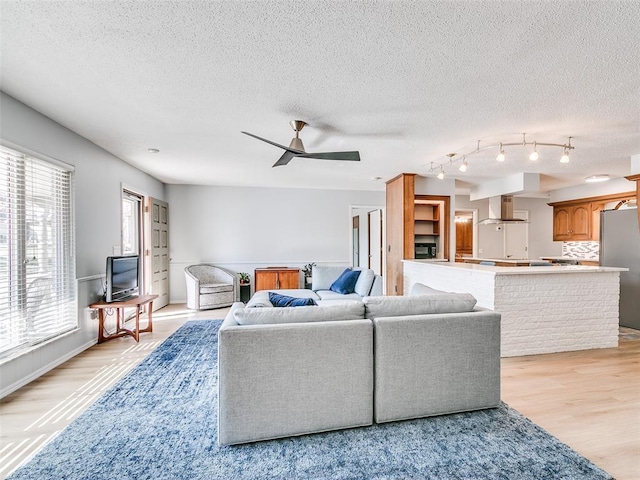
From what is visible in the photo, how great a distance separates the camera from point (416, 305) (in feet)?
7.22

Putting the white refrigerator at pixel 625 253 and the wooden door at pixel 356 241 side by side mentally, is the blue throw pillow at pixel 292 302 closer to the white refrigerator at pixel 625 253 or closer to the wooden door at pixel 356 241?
the white refrigerator at pixel 625 253

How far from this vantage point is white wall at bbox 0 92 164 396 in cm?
252

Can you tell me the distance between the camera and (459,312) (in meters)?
2.26

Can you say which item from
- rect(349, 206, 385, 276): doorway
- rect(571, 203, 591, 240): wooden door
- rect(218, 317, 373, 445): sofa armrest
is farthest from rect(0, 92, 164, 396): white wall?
rect(571, 203, 591, 240): wooden door

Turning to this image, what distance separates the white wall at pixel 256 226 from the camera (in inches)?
252

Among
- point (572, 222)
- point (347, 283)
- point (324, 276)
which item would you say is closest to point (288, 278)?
point (324, 276)

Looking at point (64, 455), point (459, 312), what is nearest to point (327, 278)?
point (459, 312)

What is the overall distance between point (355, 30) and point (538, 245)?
7679mm

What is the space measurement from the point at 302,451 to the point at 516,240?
7358 mm

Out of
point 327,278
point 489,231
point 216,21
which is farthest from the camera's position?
point 489,231

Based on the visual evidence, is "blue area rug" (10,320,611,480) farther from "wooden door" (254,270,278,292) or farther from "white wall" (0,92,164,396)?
"wooden door" (254,270,278,292)

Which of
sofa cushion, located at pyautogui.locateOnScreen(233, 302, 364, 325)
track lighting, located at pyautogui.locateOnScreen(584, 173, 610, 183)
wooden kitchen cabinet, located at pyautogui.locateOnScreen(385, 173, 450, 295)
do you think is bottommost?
sofa cushion, located at pyautogui.locateOnScreen(233, 302, 364, 325)

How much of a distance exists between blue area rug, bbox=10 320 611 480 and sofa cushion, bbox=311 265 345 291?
3.02 metres

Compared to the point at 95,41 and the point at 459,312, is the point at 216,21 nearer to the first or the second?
the point at 95,41
